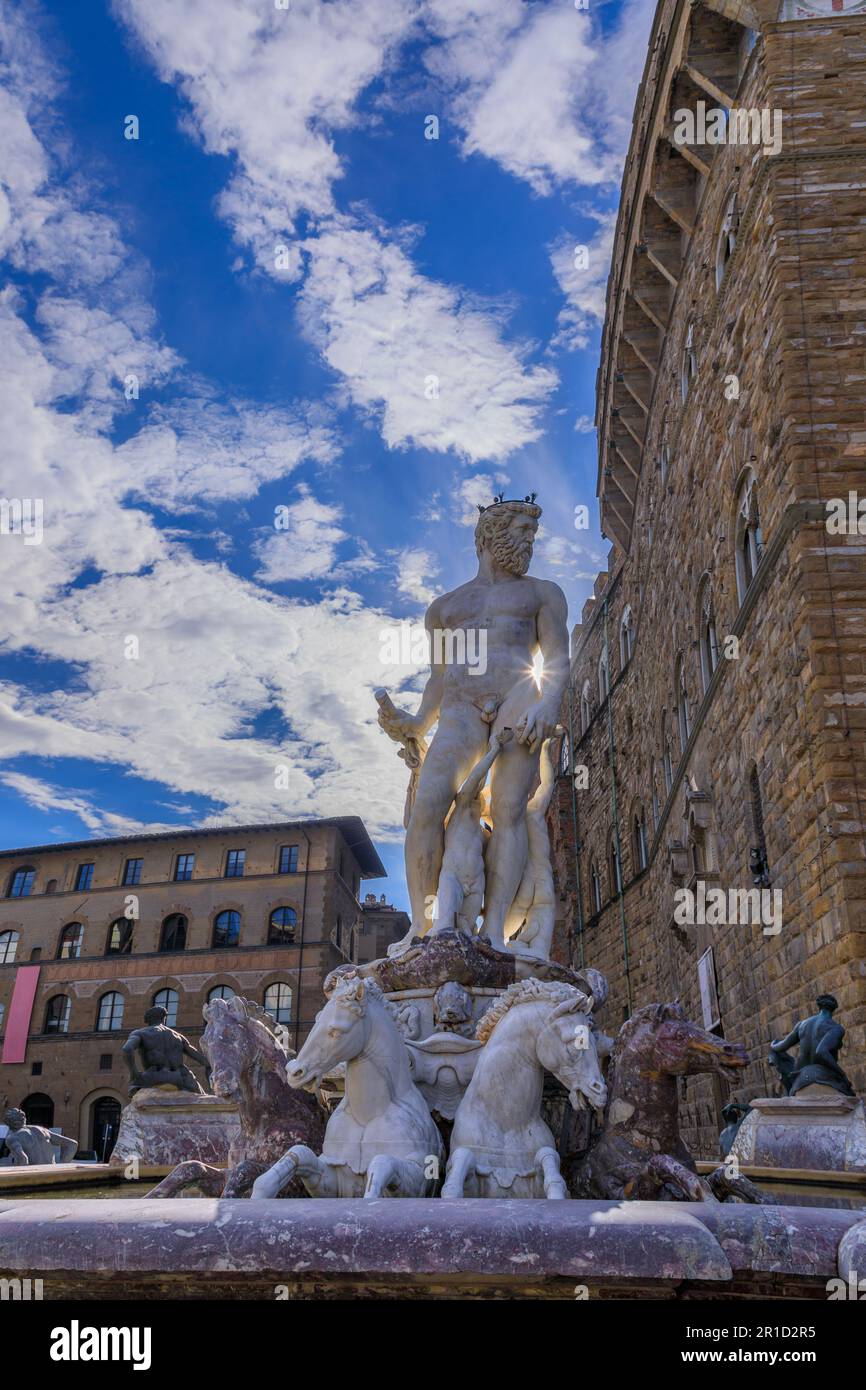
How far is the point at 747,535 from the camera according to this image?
1253cm

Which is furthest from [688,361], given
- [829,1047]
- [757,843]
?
[829,1047]

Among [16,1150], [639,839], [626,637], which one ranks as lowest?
[16,1150]

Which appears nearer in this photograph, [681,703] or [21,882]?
[681,703]

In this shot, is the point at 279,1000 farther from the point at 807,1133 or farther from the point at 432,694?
the point at 807,1133

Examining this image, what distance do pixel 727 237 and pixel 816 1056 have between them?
1162 cm

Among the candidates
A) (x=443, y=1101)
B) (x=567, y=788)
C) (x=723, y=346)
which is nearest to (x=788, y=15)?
(x=723, y=346)

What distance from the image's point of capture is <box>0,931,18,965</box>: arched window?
132ft

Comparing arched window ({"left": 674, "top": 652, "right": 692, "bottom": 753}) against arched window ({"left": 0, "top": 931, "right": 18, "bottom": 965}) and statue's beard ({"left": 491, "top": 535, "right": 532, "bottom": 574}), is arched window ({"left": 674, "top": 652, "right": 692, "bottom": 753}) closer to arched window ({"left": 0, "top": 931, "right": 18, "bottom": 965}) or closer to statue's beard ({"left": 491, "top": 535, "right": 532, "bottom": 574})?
statue's beard ({"left": 491, "top": 535, "right": 532, "bottom": 574})

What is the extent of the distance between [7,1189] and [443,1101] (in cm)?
264

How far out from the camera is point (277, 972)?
35.7 meters

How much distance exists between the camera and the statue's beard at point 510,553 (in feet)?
22.8

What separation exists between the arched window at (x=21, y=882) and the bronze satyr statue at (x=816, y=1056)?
130 ft

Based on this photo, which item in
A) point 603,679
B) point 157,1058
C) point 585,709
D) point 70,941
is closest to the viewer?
point 157,1058
